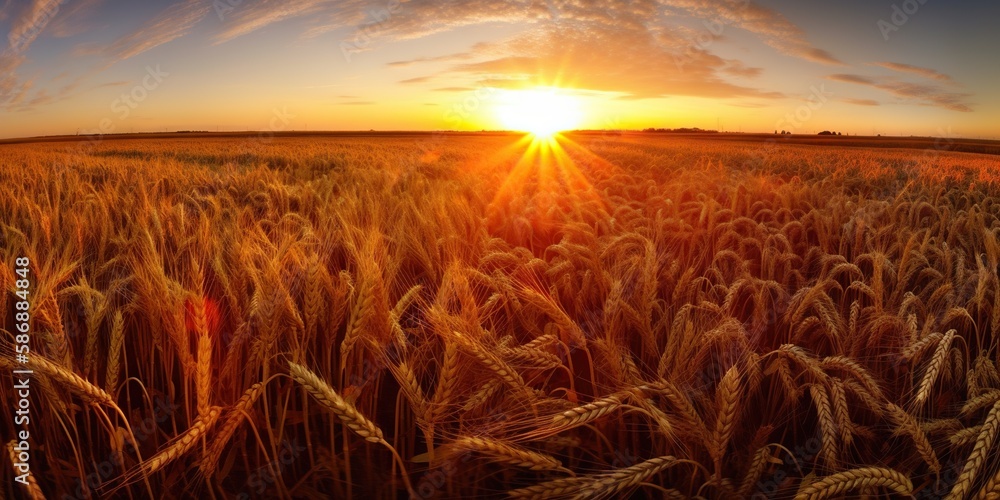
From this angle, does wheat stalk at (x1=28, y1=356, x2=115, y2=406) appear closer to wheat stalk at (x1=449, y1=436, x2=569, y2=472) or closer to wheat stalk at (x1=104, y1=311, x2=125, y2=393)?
wheat stalk at (x1=104, y1=311, x2=125, y2=393)

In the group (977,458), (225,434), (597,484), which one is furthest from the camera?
(225,434)

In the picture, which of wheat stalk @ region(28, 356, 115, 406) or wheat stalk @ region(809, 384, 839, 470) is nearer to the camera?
wheat stalk @ region(28, 356, 115, 406)

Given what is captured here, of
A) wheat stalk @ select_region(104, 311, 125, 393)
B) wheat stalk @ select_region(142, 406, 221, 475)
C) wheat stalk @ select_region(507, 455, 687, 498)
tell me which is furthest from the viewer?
wheat stalk @ select_region(104, 311, 125, 393)

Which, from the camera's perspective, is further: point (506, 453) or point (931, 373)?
point (931, 373)

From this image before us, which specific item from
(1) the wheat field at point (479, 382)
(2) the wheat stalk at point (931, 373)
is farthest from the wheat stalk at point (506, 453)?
(2) the wheat stalk at point (931, 373)

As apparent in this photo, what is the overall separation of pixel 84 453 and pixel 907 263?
13.9 ft

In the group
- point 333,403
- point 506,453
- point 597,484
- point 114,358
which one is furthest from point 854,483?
point 114,358

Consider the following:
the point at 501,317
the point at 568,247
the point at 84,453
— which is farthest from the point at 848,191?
the point at 84,453

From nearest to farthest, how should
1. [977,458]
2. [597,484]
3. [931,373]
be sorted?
[597,484] → [977,458] → [931,373]

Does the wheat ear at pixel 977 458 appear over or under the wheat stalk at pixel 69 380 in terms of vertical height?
under

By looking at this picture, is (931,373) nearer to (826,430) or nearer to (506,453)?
(826,430)

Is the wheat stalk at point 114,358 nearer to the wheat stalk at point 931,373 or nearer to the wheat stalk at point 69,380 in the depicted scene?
the wheat stalk at point 69,380

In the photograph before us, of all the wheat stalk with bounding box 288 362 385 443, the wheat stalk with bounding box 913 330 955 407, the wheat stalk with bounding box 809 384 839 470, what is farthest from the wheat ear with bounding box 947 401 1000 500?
the wheat stalk with bounding box 288 362 385 443

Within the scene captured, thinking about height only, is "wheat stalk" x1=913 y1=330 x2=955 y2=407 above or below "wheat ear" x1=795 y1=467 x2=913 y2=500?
above
